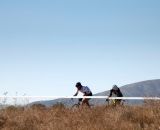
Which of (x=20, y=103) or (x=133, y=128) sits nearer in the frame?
(x=133, y=128)

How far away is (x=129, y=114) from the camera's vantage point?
12.2m

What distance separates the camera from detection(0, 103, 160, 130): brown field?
1051cm

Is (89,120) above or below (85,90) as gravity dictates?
below

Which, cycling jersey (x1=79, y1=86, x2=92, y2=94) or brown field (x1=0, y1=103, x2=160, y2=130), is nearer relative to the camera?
brown field (x1=0, y1=103, x2=160, y2=130)

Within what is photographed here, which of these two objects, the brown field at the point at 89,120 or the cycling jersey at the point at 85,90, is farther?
the cycling jersey at the point at 85,90

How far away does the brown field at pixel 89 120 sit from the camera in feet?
34.5

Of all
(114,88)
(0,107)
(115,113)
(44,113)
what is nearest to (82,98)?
(114,88)

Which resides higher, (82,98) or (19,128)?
(82,98)

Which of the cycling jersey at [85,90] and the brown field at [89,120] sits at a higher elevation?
the cycling jersey at [85,90]

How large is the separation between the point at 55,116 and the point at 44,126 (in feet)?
7.07

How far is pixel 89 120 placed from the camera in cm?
1185

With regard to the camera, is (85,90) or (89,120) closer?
(89,120)

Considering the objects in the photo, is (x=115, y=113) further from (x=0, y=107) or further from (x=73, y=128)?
(x=0, y=107)

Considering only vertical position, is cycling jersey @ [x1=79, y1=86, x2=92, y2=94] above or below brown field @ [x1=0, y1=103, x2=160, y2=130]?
above
